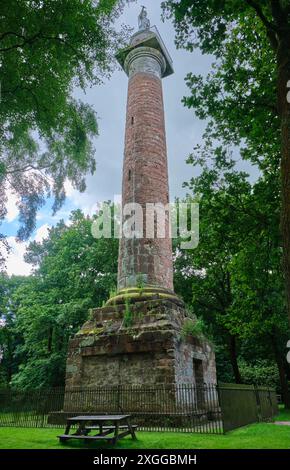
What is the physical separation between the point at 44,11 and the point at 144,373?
10.3 m

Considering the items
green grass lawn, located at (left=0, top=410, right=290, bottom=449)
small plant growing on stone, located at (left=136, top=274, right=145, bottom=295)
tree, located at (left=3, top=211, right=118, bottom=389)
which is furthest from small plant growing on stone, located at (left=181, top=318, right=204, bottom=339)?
tree, located at (left=3, top=211, right=118, bottom=389)

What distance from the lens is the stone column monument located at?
1077cm

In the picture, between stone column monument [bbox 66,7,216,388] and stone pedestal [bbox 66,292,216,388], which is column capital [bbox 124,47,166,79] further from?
stone pedestal [bbox 66,292,216,388]

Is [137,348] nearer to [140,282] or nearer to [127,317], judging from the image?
[127,317]

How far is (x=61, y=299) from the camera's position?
80.0 feet

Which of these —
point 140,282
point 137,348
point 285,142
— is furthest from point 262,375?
point 285,142

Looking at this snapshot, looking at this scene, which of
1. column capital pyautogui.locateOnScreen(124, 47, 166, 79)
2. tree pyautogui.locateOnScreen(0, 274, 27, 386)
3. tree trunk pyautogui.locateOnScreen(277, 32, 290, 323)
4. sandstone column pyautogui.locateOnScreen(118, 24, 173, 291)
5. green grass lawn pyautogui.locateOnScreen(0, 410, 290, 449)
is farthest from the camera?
tree pyautogui.locateOnScreen(0, 274, 27, 386)

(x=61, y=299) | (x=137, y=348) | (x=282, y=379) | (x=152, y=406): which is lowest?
(x=152, y=406)

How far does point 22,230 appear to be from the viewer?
40.0 ft

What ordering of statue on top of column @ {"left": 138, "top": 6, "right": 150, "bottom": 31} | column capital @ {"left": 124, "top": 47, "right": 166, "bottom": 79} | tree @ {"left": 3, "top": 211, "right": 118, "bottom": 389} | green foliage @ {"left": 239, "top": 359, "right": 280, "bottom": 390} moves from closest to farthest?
column capital @ {"left": 124, "top": 47, "right": 166, "bottom": 79}
statue on top of column @ {"left": 138, "top": 6, "right": 150, "bottom": 31}
tree @ {"left": 3, "top": 211, "right": 118, "bottom": 389}
green foliage @ {"left": 239, "top": 359, "right": 280, "bottom": 390}

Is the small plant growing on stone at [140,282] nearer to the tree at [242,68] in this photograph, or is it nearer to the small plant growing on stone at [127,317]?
the small plant growing on stone at [127,317]

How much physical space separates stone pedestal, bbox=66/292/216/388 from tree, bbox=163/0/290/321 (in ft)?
18.7

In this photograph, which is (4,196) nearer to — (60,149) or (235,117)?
(60,149)

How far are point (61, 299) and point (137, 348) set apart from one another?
14594mm
